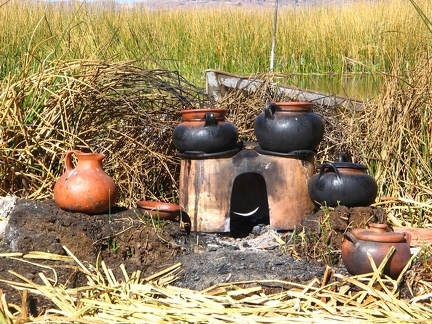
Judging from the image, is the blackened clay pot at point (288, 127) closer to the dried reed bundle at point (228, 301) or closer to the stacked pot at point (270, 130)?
the stacked pot at point (270, 130)

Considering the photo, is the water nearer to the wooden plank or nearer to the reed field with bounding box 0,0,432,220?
the wooden plank

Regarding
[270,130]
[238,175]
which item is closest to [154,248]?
[238,175]

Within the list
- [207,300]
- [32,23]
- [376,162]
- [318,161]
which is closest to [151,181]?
[318,161]

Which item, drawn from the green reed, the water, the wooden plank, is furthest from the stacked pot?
the green reed

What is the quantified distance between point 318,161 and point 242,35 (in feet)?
22.3

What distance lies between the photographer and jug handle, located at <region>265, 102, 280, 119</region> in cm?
489

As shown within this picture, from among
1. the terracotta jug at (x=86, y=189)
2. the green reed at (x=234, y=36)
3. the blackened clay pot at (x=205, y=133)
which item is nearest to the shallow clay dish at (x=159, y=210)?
the terracotta jug at (x=86, y=189)

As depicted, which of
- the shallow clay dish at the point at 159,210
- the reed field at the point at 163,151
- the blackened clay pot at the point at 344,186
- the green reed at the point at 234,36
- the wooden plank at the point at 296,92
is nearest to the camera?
the reed field at the point at 163,151

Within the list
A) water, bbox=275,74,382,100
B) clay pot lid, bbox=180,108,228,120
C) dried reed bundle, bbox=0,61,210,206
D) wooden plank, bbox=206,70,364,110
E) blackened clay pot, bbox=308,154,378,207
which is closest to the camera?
blackened clay pot, bbox=308,154,378,207

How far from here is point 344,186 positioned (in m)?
4.43

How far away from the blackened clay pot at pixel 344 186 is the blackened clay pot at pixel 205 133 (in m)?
0.74

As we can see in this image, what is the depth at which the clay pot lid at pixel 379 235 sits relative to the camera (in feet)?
12.5

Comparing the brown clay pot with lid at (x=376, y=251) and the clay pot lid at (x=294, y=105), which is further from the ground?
the clay pot lid at (x=294, y=105)

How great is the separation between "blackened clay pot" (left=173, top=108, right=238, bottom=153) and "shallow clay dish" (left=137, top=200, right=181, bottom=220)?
500 mm
